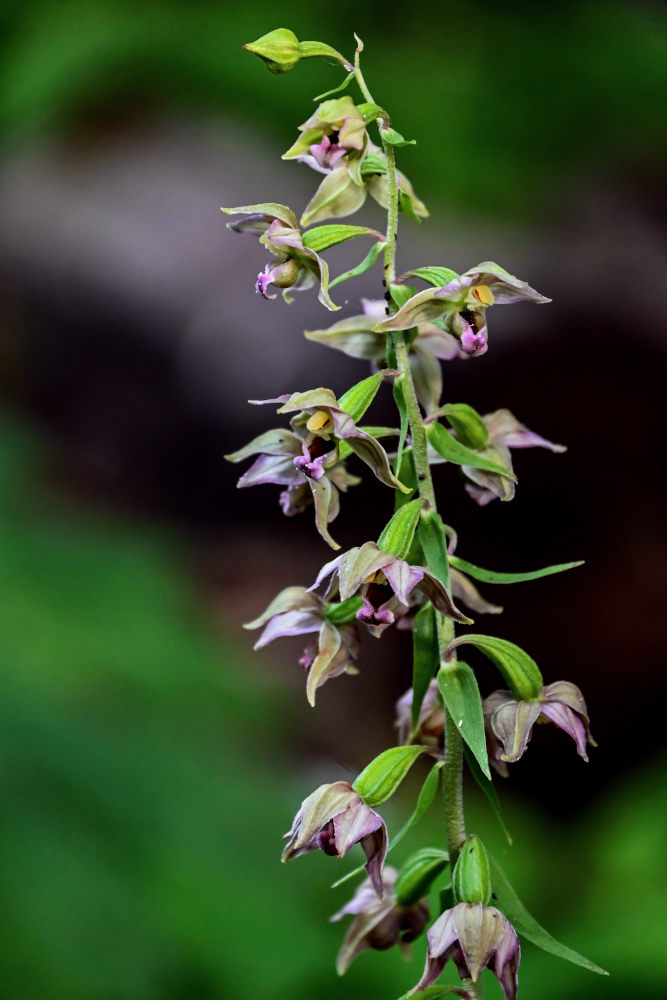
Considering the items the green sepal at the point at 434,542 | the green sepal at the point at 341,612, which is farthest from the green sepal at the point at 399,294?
the green sepal at the point at 341,612

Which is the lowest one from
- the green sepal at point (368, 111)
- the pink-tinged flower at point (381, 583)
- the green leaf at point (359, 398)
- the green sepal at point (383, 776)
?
the green sepal at point (383, 776)

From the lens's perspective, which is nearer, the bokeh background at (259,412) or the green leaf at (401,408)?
the green leaf at (401,408)

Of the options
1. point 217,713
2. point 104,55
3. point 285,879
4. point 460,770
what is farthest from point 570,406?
point 460,770

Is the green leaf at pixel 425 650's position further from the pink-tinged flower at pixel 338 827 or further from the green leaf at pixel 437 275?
the green leaf at pixel 437 275

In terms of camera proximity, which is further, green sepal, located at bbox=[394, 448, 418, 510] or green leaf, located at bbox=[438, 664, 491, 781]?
green sepal, located at bbox=[394, 448, 418, 510]

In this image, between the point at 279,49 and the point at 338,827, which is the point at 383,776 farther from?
the point at 279,49

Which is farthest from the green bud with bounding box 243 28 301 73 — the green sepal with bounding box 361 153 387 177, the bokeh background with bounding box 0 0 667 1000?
the bokeh background with bounding box 0 0 667 1000

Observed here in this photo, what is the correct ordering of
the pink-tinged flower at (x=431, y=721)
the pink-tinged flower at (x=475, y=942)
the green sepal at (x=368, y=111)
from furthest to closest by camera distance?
the pink-tinged flower at (x=431, y=721), the green sepal at (x=368, y=111), the pink-tinged flower at (x=475, y=942)

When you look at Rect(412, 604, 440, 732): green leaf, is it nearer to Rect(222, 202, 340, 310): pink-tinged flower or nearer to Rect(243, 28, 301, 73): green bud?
Rect(222, 202, 340, 310): pink-tinged flower
